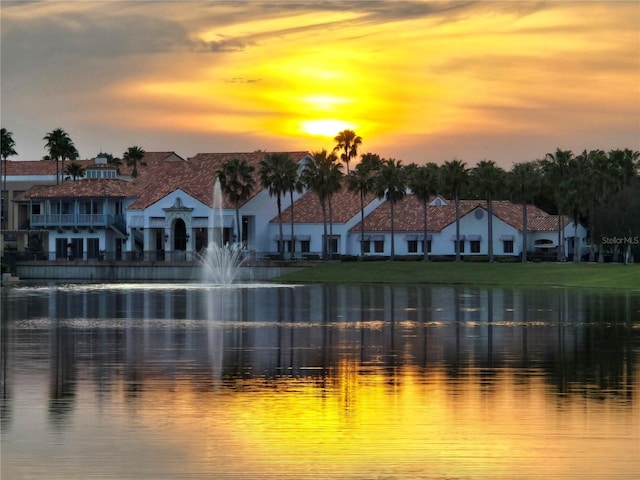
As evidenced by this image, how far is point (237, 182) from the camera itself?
125 m

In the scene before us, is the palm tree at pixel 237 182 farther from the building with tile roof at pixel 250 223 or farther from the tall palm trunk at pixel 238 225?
the building with tile roof at pixel 250 223

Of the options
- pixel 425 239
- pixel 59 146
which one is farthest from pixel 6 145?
pixel 425 239

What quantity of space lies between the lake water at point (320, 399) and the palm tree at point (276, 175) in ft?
253

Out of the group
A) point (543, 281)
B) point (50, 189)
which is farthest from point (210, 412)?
point (50, 189)

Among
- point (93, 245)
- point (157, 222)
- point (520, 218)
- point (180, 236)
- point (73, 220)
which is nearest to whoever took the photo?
point (157, 222)

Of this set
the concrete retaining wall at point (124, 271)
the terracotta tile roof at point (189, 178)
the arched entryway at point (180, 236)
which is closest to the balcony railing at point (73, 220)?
the terracotta tile roof at point (189, 178)

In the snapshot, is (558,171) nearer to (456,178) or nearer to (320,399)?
(456,178)

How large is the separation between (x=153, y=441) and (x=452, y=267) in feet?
285

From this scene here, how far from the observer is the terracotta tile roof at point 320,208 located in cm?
12800

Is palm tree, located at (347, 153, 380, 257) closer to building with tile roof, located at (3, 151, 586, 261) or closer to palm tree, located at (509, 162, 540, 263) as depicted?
building with tile roof, located at (3, 151, 586, 261)

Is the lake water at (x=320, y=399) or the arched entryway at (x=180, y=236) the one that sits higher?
the arched entryway at (x=180, y=236)

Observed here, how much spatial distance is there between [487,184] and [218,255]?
2717cm

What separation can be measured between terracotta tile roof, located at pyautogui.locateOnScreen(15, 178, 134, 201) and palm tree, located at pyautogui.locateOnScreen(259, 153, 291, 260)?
56.7ft

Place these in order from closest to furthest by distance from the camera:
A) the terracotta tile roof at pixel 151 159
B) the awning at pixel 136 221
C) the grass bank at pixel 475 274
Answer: the grass bank at pixel 475 274 → the awning at pixel 136 221 → the terracotta tile roof at pixel 151 159
